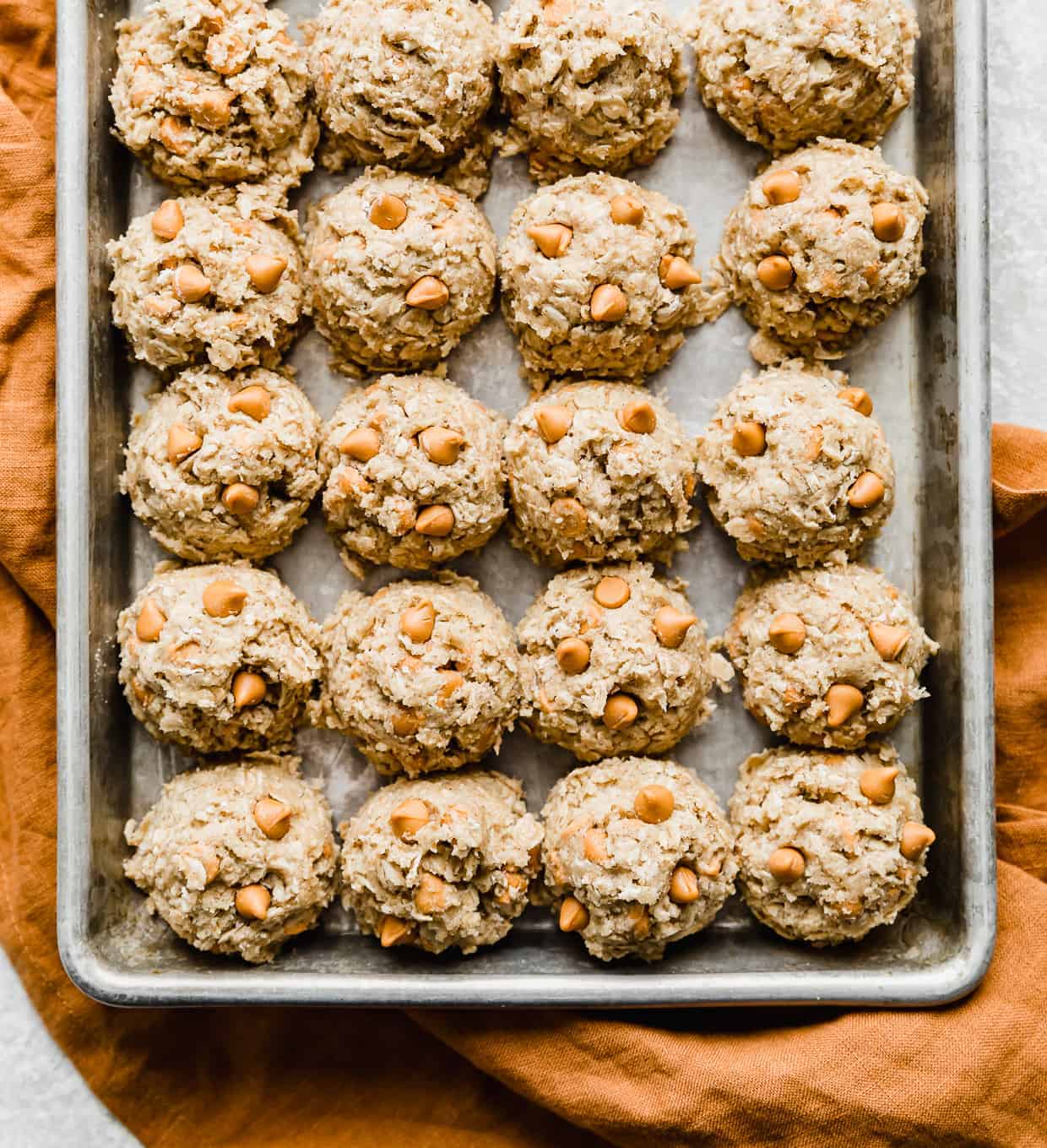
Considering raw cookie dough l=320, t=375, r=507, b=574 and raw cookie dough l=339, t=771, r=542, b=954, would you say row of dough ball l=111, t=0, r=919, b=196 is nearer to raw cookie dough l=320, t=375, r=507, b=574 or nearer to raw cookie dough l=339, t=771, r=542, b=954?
raw cookie dough l=320, t=375, r=507, b=574

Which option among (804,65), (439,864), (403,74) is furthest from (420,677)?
(804,65)

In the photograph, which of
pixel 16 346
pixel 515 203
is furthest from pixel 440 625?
pixel 16 346

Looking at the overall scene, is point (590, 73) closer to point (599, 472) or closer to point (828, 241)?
point (828, 241)

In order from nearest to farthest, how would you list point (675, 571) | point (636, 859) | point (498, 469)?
point (636, 859)
point (498, 469)
point (675, 571)

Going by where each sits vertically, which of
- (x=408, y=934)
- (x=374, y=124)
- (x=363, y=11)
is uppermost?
(x=363, y=11)

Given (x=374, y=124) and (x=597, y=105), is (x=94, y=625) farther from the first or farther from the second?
(x=597, y=105)

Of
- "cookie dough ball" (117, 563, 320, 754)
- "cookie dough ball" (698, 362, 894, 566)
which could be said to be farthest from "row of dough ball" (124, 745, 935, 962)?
"cookie dough ball" (698, 362, 894, 566)
